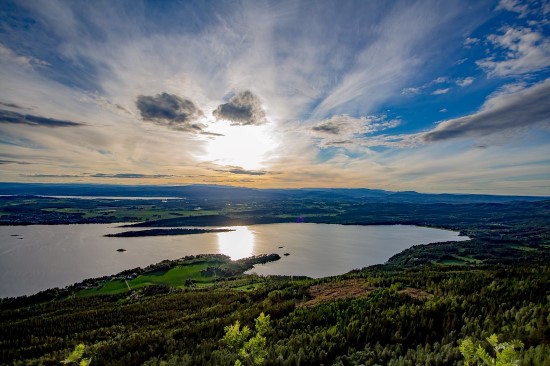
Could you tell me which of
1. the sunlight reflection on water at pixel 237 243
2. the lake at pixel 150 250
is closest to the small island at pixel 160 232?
the lake at pixel 150 250

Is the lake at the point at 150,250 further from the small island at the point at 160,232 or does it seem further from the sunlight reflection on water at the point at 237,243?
the small island at the point at 160,232

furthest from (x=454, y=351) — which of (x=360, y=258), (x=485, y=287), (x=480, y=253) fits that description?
(x=480, y=253)

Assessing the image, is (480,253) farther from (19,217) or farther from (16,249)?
(19,217)

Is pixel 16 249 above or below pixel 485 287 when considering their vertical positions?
below

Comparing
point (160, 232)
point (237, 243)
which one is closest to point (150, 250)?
point (237, 243)

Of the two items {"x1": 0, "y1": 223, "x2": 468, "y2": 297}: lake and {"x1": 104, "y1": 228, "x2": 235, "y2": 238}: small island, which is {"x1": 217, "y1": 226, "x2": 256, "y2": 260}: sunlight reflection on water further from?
{"x1": 104, "y1": 228, "x2": 235, "y2": 238}: small island

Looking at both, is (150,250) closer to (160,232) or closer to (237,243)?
(237,243)

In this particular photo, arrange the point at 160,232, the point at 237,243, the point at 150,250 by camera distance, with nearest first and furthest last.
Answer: the point at 150,250, the point at 237,243, the point at 160,232
